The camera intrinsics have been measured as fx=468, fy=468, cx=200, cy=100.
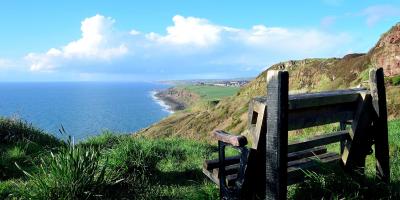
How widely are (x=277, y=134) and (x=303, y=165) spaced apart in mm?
1284

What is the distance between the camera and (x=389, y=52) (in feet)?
93.6

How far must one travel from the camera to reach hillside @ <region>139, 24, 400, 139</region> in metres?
29.2

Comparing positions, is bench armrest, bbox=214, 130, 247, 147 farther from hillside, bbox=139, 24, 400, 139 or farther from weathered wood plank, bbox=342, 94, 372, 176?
hillside, bbox=139, 24, 400, 139

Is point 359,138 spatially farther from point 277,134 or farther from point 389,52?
point 389,52

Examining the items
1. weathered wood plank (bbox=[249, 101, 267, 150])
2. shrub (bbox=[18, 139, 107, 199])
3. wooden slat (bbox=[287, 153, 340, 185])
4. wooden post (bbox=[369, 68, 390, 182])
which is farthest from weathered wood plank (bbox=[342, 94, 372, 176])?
shrub (bbox=[18, 139, 107, 199])

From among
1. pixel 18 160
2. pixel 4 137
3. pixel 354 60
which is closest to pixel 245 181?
pixel 18 160

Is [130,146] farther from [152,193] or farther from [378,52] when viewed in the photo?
[378,52]

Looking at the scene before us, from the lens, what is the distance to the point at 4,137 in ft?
39.2

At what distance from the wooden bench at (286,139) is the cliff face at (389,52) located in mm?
21489

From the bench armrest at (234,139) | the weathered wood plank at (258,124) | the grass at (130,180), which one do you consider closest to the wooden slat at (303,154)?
the grass at (130,180)

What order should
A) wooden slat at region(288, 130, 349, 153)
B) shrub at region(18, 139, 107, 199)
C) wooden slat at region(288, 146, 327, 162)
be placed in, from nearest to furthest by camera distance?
shrub at region(18, 139, 107, 199) → wooden slat at region(288, 130, 349, 153) → wooden slat at region(288, 146, 327, 162)

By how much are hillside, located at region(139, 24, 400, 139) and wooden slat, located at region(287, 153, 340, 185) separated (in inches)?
691

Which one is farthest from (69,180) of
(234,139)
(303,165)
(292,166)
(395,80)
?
(395,80)

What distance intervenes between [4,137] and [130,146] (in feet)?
16.1
